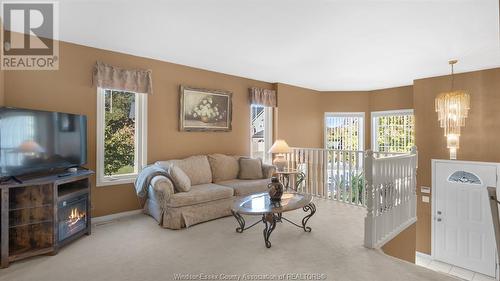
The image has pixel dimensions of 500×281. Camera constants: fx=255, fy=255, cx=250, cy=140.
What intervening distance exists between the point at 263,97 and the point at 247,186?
228 centimetres

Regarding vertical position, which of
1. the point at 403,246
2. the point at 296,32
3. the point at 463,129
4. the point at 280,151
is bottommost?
the point at 403,246

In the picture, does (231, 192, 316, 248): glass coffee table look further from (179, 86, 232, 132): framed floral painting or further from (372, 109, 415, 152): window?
(372, 109, 415, 152): window

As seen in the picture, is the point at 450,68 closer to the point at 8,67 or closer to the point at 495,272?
the point at 495,272

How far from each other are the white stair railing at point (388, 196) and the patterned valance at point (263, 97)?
2928mm

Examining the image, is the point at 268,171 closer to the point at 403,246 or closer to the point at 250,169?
the point at 250,169

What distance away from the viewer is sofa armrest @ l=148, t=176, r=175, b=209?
3.26 meters

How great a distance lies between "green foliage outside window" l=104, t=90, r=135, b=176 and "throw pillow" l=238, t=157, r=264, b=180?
187 cm

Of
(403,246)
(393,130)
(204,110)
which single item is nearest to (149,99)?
(204,110)

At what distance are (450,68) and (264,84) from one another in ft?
11.6

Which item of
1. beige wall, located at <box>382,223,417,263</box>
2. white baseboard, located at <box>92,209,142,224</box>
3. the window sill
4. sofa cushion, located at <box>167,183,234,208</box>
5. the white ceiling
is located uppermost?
the white ceiling

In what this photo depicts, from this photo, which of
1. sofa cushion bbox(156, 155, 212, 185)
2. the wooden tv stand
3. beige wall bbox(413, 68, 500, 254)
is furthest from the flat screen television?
beige wall bbox(413, 68, 500, 254)

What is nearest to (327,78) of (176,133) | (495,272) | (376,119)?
(376,119)

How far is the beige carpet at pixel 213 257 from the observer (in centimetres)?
229

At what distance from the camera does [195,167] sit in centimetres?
420
